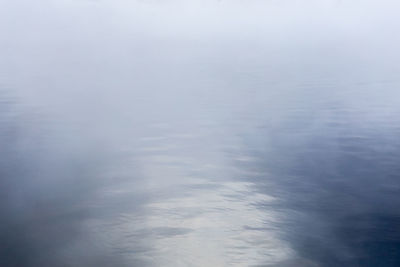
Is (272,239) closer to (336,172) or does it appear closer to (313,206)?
(313,206)

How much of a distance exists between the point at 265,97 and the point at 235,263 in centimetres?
1707

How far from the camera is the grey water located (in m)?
12.2

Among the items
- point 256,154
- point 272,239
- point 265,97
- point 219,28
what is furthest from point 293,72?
point 219,28

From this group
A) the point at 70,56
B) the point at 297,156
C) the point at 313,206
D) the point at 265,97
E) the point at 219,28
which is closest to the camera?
the point at 313,206

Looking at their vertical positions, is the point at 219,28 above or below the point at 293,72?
above

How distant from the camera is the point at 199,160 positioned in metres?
17.9

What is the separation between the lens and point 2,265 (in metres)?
11.4

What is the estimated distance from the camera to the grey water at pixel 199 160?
12.2m

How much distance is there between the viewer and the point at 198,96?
27250mm

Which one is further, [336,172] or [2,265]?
[336,172]

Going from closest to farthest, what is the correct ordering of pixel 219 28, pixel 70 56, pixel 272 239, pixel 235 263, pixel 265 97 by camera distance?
pixel 235 263 → pixel 272 239 → pixel 265 97 → pixel 70 56 → pixel 219 28

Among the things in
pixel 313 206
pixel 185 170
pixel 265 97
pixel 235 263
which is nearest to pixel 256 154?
pixel 185 170

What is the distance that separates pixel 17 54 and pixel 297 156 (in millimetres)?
34105

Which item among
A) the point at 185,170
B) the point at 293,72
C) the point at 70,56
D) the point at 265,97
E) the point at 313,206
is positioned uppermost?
the point at 70,56
